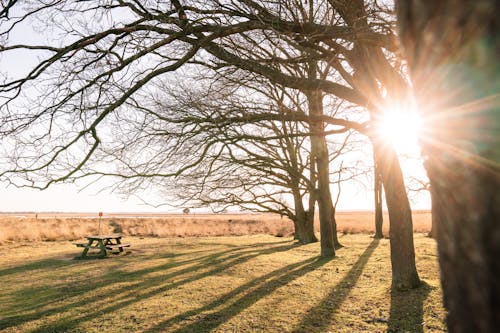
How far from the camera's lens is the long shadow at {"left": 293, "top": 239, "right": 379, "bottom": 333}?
5.22 m

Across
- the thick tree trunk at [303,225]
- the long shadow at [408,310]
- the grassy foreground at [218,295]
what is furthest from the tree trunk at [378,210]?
the long shadow at [408,310]

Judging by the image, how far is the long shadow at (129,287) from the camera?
5.66 metres

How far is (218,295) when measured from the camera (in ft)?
22.7

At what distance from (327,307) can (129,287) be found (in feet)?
14.0

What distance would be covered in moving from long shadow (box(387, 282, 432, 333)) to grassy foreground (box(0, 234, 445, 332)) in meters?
0.01

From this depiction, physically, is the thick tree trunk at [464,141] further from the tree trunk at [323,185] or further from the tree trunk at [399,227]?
the tree trunk at [323,185]

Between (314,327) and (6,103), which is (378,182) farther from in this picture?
(6,103)

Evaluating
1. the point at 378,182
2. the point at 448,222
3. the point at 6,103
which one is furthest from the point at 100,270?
the point at 378,182

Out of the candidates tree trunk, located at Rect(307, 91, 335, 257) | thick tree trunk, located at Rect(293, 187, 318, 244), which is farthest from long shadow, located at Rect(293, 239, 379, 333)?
thick tree trunk, located at Rect(293, 187, 318, 244)

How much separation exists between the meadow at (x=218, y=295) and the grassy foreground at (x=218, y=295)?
0.02 meters

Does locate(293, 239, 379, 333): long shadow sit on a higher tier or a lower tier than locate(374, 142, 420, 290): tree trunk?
lower

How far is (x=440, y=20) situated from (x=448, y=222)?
0.67 meters

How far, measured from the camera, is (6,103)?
5.55 m

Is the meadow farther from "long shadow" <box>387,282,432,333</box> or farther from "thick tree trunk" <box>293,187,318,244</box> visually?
"thick tree trunk" <box>293,187,318,244</box>
